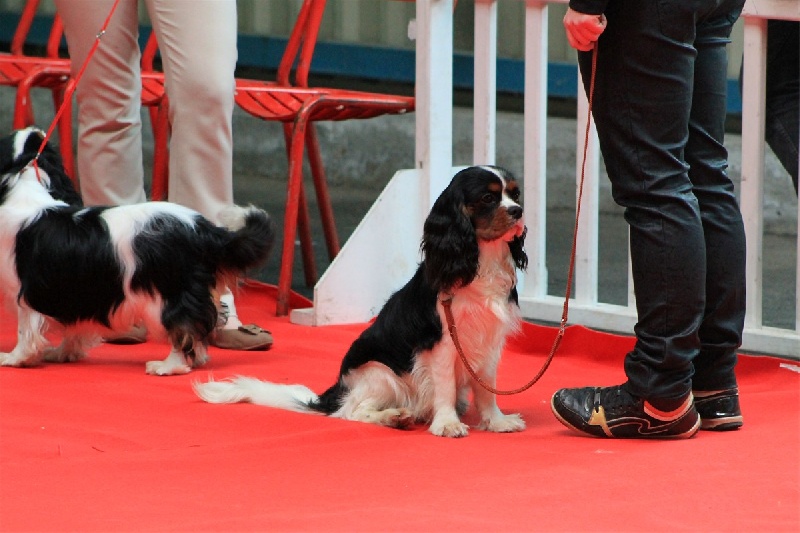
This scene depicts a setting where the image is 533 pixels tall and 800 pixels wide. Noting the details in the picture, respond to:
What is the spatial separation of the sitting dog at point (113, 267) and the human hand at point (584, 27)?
1.33 meters

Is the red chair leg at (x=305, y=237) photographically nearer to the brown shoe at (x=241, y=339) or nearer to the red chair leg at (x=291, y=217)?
the red chair leg at (x=291, y=217)

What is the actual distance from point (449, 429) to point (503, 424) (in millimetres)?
155

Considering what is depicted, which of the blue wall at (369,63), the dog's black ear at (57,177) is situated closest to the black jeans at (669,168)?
the dog's black ear at (57,177)

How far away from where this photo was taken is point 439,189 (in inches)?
177

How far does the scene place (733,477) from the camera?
7.79ft

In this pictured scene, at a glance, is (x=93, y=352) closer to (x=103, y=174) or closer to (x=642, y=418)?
(x=103, y=174)

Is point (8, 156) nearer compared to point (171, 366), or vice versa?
point (171, 366)

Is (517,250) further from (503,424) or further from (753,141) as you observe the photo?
(753,141)

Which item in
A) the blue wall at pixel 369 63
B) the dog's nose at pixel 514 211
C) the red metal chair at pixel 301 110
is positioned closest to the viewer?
the dog's nose at pixel 514 211

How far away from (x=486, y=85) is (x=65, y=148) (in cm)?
198

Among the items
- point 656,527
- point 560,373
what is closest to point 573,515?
point 656,527

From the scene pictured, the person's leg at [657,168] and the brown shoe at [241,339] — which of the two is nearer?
the person's leg at [657,168]

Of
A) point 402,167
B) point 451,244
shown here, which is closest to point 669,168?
point 451,244

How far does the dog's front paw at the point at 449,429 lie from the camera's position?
286 cm
